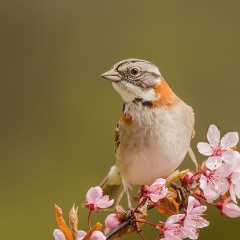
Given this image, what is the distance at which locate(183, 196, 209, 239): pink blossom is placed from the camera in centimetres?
192

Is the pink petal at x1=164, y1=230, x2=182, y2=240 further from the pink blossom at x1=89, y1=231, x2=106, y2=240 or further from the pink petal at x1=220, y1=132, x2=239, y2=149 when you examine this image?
the pink petal at x1=220, y1=132, x2=239, y2=149

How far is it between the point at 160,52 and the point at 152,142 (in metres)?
3.76

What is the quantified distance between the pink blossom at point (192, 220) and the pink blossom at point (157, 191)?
0.07 metres

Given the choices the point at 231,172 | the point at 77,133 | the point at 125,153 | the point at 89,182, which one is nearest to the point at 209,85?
the point at 77,133

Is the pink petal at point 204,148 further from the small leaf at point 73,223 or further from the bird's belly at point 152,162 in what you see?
the bird's belly at point 152,162

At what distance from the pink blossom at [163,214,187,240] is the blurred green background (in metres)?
2.71

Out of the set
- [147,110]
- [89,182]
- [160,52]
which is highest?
A: [147,110]

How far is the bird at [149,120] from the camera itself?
2.67 m

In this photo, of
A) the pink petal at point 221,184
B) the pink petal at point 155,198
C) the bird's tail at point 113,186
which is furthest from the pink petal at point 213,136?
the bird's tail at point 113,186

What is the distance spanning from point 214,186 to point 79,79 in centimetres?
466

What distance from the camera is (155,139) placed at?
271cm

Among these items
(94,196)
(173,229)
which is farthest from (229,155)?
(94,196)

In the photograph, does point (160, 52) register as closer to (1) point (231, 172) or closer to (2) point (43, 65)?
(2) point (43, 65)

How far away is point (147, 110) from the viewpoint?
270 cm
